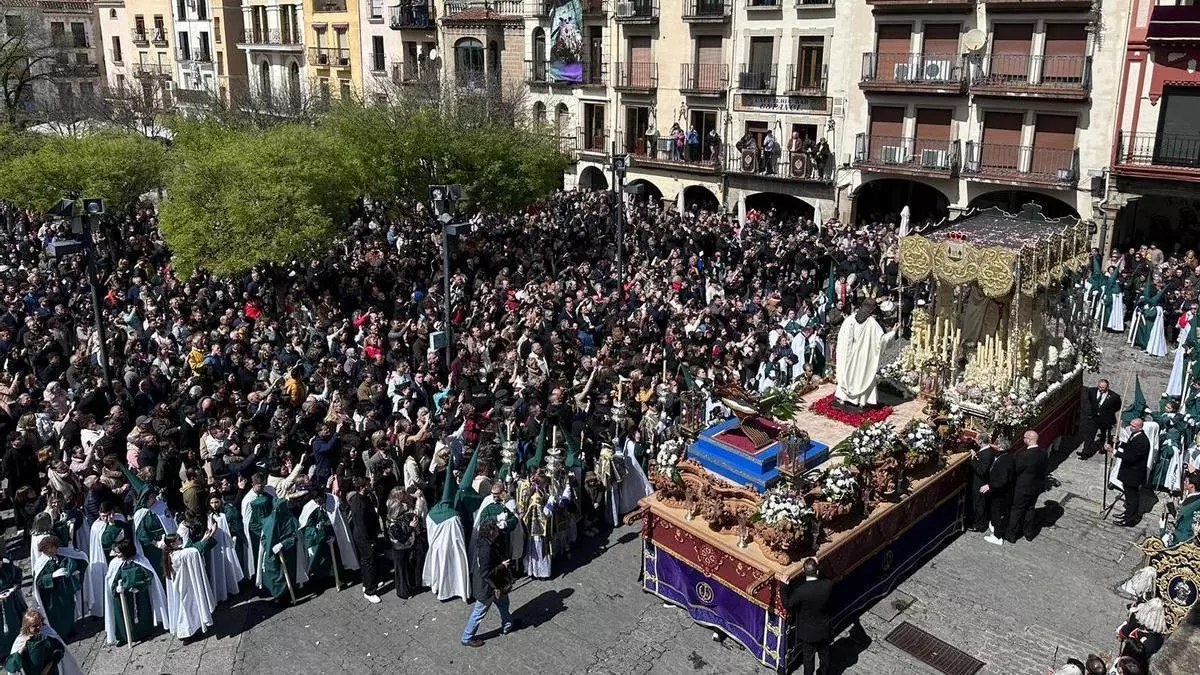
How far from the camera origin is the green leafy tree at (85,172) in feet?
86.9

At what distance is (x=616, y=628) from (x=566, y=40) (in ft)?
102

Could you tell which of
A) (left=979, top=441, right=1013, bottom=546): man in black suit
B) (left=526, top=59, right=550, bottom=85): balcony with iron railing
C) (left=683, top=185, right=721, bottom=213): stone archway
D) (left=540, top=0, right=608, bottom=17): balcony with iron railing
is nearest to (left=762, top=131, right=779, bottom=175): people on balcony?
A: (left=683, top=185, right=721, bottom=213): stone archway

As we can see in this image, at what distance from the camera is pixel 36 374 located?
1539 cm

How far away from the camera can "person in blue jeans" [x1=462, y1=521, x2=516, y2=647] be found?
955cm

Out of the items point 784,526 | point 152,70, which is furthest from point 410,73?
point 784,526

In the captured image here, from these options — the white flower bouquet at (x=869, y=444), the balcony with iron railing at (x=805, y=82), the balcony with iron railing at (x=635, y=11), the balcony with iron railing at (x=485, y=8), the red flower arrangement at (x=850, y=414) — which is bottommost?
the red flower arrangement at (x=850, y=414)

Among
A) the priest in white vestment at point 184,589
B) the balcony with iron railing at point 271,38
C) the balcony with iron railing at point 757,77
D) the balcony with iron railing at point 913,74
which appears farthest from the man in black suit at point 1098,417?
the balcony with iron railing at point 271,38

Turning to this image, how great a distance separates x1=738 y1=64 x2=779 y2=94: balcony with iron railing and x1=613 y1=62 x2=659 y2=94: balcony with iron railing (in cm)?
378

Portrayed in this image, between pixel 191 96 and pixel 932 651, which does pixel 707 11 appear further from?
pixel 191 96

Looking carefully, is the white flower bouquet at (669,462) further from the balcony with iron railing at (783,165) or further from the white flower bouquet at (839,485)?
the balcony with iron railing at (783,165)

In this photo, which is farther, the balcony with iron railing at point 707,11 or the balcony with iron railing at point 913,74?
the balcony with iron railing at point 707,11

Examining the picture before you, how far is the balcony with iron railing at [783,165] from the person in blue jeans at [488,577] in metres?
24.0

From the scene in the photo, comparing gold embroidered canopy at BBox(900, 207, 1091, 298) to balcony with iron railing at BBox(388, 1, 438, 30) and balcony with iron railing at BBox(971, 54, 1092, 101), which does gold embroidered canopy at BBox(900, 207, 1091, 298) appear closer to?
balcony with iron railing at BBox(971, 54, 1092, 101)

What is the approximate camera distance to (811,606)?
28.8 feet
